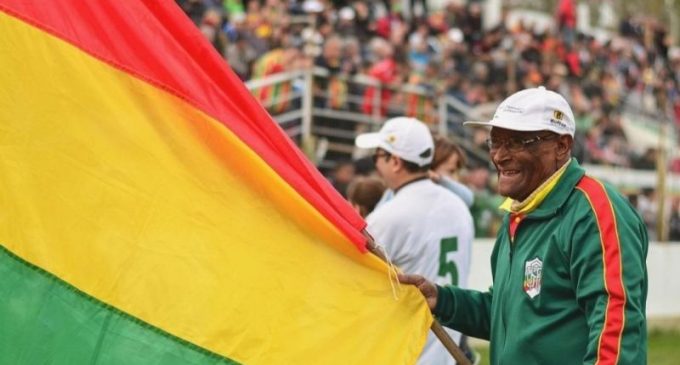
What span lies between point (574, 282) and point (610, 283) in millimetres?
201

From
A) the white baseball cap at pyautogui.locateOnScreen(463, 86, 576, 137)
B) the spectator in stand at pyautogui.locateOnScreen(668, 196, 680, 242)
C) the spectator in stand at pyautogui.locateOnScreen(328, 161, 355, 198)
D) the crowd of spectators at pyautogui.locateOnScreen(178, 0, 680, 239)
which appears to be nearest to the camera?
the white baseball cap at pyautogui.locateOnScreen(463, 86, 576, 137)

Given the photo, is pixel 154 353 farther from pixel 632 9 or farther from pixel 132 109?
→ pixel 632 9

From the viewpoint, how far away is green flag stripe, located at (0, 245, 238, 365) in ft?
17.4

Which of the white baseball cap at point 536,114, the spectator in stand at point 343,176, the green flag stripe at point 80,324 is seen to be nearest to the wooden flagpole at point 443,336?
the green flag stripe at point 80,324

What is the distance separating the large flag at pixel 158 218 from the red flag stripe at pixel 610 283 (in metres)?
1.19

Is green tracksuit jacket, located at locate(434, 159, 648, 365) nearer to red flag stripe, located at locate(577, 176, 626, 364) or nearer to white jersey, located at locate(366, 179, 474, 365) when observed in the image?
red flag stripe, located at locate(577, 176, 626, 364)

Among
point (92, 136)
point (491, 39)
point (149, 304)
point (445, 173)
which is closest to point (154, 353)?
point (149, 304)

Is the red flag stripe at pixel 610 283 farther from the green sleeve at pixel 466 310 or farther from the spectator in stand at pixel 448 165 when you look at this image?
the spectator in stand at pixel 448 165

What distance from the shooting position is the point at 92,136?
5449 millimetres

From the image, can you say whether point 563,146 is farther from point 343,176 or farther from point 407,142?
point 343,176

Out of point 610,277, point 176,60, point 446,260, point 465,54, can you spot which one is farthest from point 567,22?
point 610,277

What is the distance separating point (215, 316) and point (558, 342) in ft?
4.31

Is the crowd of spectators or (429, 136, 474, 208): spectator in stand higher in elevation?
(429, 136, 474, 208): spectator in stand

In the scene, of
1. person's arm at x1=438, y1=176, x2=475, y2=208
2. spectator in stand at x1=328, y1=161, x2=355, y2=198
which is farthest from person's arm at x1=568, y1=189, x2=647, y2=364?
spectator in stand at x1=328, y1=161, x2=355, y2=198
